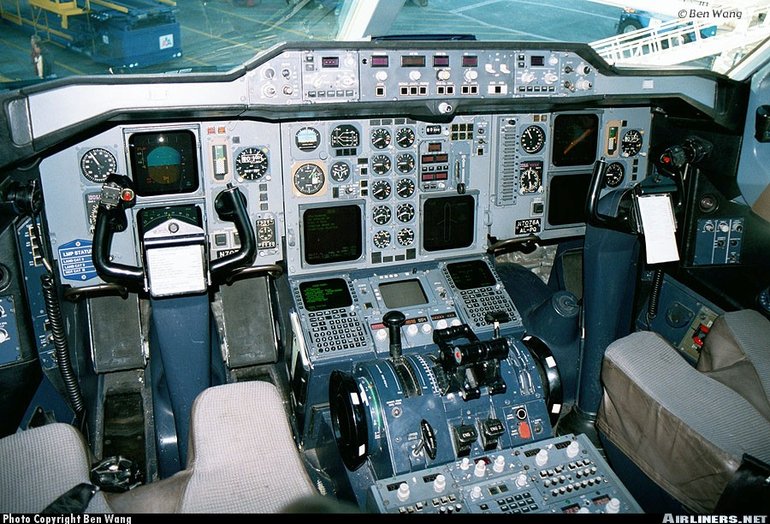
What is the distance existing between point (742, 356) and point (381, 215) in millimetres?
2232

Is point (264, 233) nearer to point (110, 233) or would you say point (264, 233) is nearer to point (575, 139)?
point (110, 233)

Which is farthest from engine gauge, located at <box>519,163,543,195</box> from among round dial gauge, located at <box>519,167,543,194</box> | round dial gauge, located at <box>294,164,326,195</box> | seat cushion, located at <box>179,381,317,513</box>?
seat cushion, located at <box>179,381,317,513</box>

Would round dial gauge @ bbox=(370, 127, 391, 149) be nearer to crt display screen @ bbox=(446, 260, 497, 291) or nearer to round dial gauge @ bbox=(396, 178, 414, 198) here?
round dial gauge @ bbox=(396, 178, 414, 198)

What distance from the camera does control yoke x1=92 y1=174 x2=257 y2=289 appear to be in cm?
297

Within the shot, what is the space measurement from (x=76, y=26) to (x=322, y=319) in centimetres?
387

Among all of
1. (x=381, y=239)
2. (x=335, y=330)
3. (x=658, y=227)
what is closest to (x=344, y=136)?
(x=381, y=239)

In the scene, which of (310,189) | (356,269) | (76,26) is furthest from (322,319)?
(76,26)

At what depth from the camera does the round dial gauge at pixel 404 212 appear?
4.26m

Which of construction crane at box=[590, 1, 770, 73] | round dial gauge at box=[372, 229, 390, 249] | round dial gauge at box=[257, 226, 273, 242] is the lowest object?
round dial gauge at box=[372, 229, 390, 249]

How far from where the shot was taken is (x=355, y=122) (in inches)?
158

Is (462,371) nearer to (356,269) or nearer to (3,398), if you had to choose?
(356,269)

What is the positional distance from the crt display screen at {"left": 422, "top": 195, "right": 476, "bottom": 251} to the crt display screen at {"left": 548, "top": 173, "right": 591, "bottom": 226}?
0.59 metres

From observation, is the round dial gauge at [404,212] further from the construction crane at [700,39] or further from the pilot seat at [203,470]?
the pilot seat at [203,470]

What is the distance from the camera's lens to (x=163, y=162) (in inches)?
147
